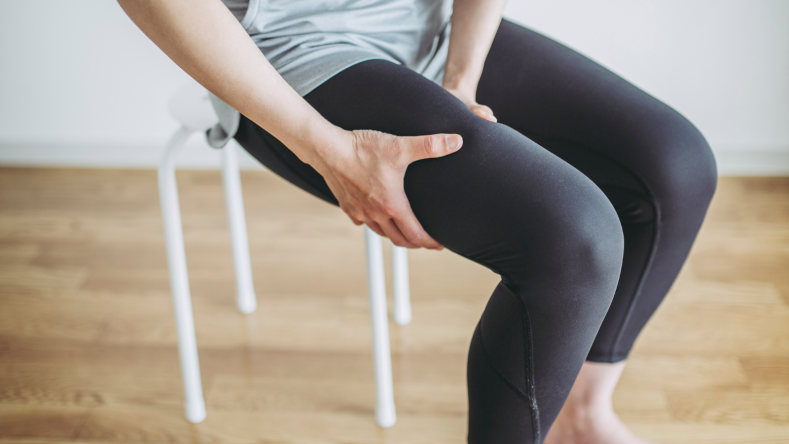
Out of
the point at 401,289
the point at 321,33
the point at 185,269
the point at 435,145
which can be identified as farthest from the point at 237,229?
the point at 435,145

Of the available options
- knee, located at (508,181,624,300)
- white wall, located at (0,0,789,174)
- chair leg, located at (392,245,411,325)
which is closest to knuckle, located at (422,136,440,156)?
knee, located at (508,181,624,300)

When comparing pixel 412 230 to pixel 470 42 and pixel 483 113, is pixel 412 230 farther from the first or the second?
pixel 470 42

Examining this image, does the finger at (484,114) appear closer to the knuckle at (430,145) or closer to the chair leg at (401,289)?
the knuckle at (430,145)

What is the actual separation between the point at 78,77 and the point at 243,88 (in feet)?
4.01

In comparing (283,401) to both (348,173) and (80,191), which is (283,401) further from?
(80,191)

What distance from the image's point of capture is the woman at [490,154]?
1.58 feet

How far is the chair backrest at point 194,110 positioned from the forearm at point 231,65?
0.69 feet

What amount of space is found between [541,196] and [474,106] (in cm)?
17

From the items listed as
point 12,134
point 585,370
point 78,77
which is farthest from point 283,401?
point 12,134

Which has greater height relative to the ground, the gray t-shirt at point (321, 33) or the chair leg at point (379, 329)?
the gray t-shirt at point (321, 33)

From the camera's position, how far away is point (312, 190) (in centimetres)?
64

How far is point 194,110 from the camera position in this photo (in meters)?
0.74

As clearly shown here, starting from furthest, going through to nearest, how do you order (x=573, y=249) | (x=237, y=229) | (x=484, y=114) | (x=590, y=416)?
(x=237, y=229), (x=590, y=416), (x=484, y=114), (x=573, y=249)

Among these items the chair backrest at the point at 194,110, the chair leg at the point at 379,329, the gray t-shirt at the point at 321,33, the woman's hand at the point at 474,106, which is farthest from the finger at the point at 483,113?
the chair backrest at the point at 194,110
